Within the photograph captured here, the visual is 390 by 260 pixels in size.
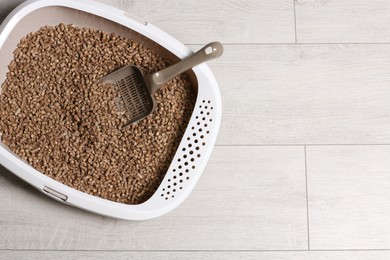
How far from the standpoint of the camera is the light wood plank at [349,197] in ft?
4.09

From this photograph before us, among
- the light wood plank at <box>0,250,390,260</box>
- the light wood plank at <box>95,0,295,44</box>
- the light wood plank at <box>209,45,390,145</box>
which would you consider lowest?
the light wood plank at <box>0,250,390,260</box>

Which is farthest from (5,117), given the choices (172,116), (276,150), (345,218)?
(345,218)

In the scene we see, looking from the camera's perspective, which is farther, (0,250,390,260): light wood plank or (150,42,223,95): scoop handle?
(0,250,390,260): light wood plank

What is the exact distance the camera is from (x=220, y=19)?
1.30m

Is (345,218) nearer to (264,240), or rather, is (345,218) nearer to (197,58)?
(264,240)

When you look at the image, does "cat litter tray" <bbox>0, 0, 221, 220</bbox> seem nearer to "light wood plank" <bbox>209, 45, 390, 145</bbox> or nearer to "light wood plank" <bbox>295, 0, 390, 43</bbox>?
"light wood plank" <bbox>209, 45, 390, 145</bbox>

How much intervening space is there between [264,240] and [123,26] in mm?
597

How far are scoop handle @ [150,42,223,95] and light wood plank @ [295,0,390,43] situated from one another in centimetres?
31

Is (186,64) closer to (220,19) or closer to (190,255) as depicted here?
(220,19)

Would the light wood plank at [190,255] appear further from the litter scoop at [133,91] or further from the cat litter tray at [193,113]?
the litter scoop at [133,91]

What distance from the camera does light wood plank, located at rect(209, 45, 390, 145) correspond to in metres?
1.27

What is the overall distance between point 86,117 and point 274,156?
1.49 feet

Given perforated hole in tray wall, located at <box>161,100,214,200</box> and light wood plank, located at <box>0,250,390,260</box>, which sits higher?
perforated hole in tray wall, located at <box>161,100,214,200</box>

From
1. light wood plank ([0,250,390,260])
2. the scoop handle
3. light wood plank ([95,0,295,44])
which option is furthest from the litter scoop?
light wood plank ([0,250,390,260])
